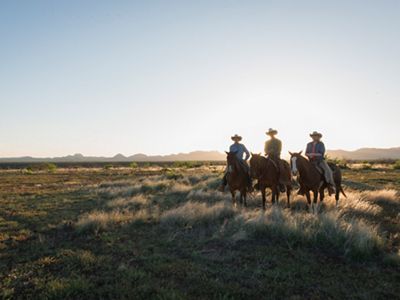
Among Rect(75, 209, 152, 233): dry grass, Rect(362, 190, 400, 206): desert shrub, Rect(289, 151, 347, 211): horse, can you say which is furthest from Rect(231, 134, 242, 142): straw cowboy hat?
Rect(362, 190, 400, 206): desert shrub

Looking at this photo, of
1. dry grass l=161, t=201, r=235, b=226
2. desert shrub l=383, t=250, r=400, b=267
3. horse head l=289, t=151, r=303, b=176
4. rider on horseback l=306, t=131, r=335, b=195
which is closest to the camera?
desert shrub l=383, t=250, r=400, b=267

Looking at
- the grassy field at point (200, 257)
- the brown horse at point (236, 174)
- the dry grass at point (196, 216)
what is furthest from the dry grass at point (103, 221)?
the brown horse at point (236, 174)

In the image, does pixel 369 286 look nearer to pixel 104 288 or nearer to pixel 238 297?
pixel 238 297

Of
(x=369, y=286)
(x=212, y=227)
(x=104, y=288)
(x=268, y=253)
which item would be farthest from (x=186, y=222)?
(x=369, y=286)

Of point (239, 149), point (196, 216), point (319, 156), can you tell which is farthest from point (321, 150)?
point (196, 216)

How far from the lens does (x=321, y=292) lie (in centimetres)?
617

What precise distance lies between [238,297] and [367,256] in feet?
12.3

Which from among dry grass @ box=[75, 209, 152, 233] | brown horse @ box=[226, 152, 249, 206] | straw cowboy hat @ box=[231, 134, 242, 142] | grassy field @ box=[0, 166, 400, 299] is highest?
straw cowboy hat @ box=[231, 134, 242, 142]

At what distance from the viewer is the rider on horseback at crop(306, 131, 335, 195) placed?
532 inches

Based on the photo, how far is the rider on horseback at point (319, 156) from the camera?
44.3 ft

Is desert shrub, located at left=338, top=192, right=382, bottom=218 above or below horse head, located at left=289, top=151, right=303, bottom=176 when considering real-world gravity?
below

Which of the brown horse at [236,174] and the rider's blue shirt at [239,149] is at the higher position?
the rider's blue shirt at [239,149]

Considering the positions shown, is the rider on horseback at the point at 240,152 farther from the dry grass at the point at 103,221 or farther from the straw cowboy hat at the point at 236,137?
the dry grass at the point at 103,221

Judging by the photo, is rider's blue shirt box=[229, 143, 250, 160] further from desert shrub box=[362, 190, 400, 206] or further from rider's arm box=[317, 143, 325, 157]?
desert shrub box=[362, 190, 400, 206]
